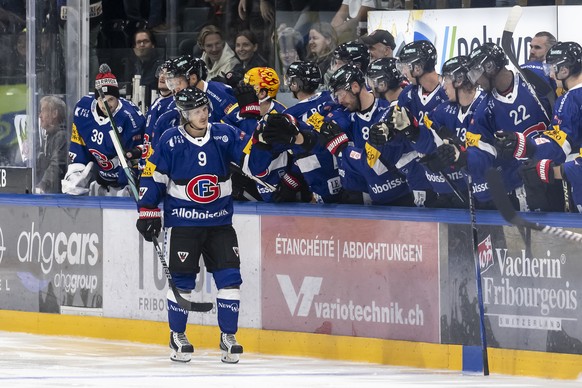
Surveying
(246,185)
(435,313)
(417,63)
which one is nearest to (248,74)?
(246,185)

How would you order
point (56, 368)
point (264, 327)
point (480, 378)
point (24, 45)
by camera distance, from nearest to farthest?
point (480, 378)
point (56, 368)
point (264, 327)
point (24, 45)

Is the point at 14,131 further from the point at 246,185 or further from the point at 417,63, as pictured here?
the point at 417,63

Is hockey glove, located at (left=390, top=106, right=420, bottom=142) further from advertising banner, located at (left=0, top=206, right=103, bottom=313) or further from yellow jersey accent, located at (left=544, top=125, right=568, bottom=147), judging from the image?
advertising banner, located at (left=0, top=206, right=103, bottom=313)

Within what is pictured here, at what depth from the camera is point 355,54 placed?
390 inches

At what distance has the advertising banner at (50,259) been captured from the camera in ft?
34.3

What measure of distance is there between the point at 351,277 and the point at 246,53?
2.39 m

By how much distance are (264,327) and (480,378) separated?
170cm

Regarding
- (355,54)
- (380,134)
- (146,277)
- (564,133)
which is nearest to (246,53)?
(355,54)

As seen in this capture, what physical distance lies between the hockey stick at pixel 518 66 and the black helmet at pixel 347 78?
853 millimetres

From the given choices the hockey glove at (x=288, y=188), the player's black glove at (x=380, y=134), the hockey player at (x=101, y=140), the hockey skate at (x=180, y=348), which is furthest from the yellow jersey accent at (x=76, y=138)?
the player's black glove at (x=380, y=134)

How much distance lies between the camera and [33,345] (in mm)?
10008

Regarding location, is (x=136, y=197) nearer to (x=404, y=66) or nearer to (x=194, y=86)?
(x=194, y=86)

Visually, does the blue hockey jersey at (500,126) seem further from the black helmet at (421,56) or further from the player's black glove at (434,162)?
the black helmet at (421,56)

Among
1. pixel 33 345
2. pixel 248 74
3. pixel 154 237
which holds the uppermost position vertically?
pixel 248 74
